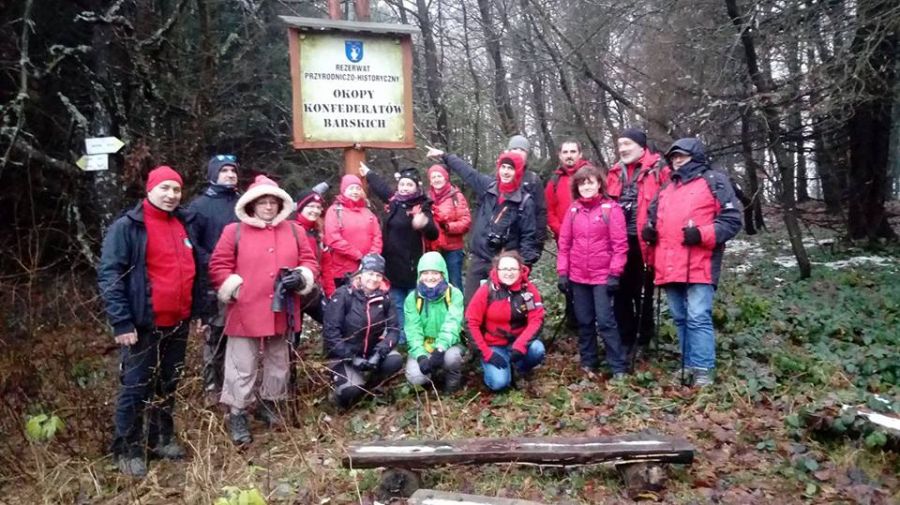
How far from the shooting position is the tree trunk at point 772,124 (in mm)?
8336

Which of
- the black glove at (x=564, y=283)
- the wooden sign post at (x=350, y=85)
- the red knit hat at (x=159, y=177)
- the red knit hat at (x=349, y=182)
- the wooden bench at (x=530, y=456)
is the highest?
the wooden sign post at (x=350, y=85)

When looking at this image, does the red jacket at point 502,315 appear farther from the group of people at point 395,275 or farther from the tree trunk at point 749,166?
the tree trunk at point 749,166

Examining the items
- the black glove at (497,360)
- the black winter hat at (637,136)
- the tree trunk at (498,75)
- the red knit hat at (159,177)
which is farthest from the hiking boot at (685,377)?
the tree trunk at (498,75)

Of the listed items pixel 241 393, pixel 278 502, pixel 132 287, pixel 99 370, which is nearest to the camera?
pixel 278 502

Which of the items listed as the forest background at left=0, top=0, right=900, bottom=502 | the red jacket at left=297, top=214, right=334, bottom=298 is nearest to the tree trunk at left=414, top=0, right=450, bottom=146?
the forest background at left=0, top=0, right=900, bottom=502

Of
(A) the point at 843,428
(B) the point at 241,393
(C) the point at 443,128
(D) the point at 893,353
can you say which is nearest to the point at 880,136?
(D) the point at 893,353

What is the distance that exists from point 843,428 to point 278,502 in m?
3.55

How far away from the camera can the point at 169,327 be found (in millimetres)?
4734

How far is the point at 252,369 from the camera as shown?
5102 mm

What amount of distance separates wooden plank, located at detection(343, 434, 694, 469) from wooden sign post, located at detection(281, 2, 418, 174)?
3.25 m

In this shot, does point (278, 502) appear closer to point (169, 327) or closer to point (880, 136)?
point (169, 327)

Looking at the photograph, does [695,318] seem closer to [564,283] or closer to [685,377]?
[685,377]

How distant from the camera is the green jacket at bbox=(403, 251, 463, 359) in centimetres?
569

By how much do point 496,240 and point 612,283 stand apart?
1.11m
